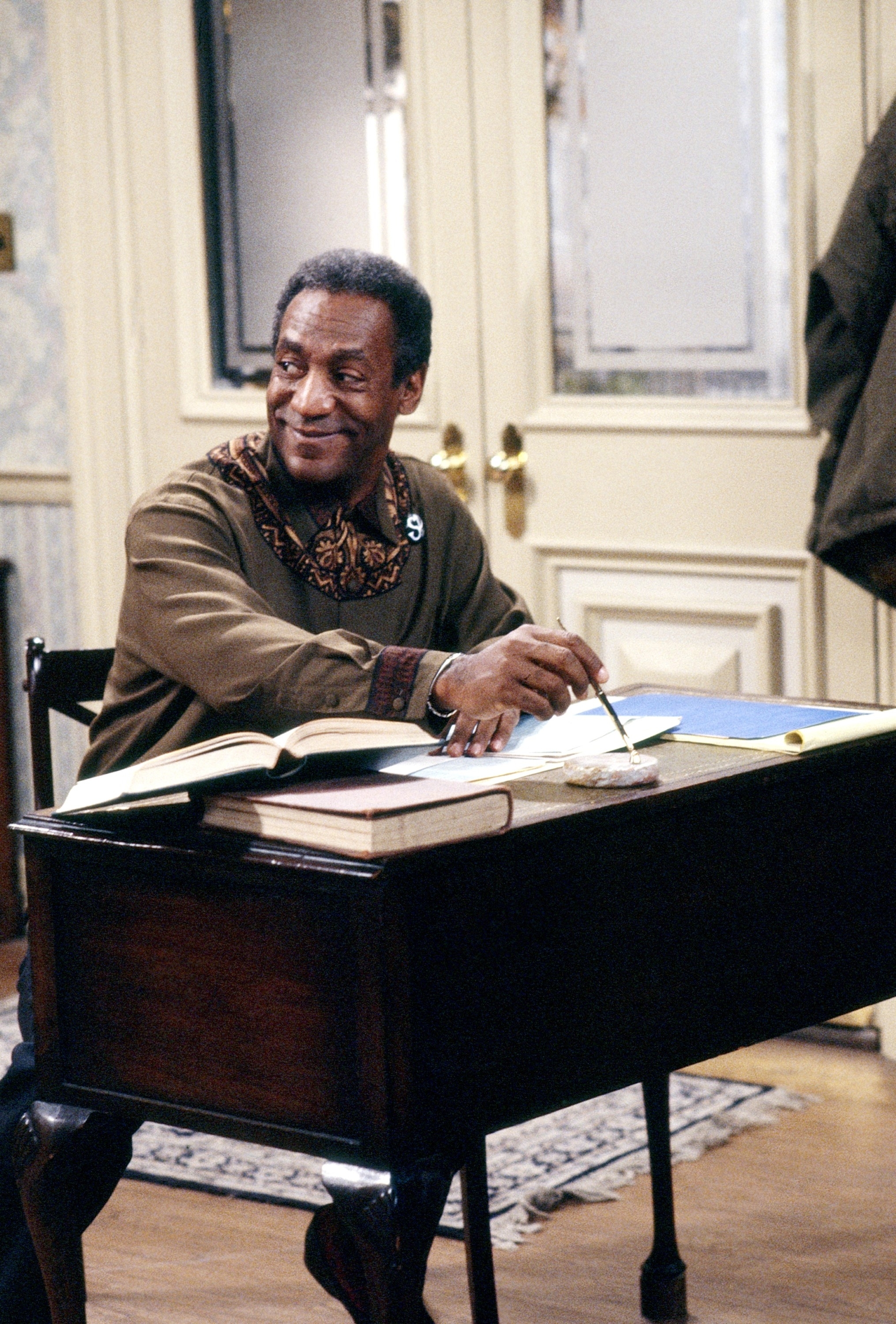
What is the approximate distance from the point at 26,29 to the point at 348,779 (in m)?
2.99

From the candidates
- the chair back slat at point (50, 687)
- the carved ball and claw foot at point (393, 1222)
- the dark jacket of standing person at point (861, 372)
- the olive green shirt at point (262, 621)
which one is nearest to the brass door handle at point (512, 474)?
the dark jacket of standing person at point (861, 372)

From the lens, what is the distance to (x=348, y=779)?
68.1 inches

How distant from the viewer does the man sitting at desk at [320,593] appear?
1.90m

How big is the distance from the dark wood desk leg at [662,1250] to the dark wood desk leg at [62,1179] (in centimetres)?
84

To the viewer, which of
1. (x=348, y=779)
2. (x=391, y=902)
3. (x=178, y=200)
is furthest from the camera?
(x=178, y=200)

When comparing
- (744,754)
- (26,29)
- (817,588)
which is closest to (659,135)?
(817,588)

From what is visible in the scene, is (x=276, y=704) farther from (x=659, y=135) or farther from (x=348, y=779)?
(x=659, y=135)

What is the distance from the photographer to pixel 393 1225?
1.53 m

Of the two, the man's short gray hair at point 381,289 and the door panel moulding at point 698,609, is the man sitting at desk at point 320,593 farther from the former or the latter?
the door panel moulding at point 698,609

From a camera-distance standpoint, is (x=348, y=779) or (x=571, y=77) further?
(x=571, y=77)

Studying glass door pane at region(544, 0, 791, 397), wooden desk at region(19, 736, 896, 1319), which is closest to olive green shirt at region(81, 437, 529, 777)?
wooden desk at region(19, 736, 896, 1319)

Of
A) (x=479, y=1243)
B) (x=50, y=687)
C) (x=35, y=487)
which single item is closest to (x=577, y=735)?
(x=479, y=1243)

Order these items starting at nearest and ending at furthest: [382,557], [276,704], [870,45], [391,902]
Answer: [391,902] < [276,704] < [382,557] < [870,45]

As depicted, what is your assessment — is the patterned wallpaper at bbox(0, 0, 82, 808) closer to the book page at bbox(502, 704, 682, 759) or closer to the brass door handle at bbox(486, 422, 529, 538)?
the brass door handle at bbox(486, 422, 529, 538)
